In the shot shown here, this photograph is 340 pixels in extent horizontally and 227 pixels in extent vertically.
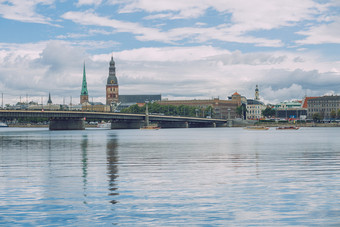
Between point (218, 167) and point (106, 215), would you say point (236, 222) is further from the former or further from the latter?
point (218, 167)

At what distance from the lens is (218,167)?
112 ft

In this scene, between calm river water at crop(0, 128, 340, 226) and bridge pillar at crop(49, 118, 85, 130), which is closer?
calm river water at crop(0, 128, 340, 226)

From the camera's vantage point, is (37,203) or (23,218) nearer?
(23,218)

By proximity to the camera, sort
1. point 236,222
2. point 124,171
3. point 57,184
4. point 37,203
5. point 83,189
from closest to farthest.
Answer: point 236,222 → point 37,203 → point 83,189 → point 57,184 → point 124,171

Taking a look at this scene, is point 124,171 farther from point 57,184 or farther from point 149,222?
point 149,222

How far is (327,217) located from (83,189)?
1056 centimetres

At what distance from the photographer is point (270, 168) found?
33.1m

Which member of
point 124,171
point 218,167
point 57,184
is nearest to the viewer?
point 57,184

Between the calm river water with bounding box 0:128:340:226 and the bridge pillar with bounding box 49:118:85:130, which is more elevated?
the bridge pillar with bounding box 49:118:85:130

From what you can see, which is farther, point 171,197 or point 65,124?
point 65,124

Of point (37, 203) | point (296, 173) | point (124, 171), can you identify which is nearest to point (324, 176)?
point (296, 173)

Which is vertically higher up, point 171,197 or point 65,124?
point 65,124

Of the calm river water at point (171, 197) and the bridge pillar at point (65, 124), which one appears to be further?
the bridge pillar at point (65, 124)

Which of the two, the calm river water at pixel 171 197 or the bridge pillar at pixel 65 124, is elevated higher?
the bridge pillar at pixel 65 124
